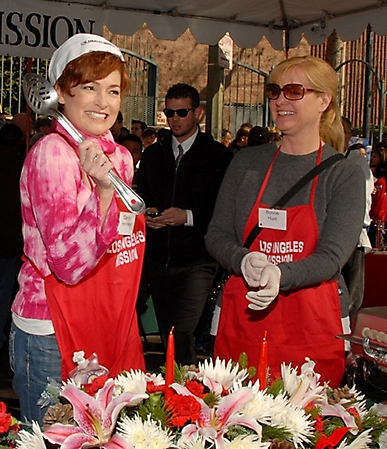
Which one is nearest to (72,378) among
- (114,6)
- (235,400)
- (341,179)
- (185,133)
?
(235,400)

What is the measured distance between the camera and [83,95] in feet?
7.00

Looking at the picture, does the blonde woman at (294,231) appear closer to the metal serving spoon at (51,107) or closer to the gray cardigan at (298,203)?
the gray cardigan at (298,203)

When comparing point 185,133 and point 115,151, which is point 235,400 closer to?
point 115,151

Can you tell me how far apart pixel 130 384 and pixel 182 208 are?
321cm

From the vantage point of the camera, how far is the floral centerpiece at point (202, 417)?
1303mm

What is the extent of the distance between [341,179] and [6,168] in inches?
138

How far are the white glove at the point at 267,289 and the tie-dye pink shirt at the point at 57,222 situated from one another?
449 mm

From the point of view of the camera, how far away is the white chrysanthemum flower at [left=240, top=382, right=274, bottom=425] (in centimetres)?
137

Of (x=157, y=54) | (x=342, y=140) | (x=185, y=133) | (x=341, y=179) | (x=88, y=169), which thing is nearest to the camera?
(x=88, y=169)

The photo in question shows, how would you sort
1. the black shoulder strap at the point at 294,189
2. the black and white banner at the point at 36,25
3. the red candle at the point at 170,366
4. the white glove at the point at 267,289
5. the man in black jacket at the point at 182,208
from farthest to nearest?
1. the black and white banner at the point at 36,25
2. the man in black jacket at the point at 182,208
3. the black shoulder strap at the point at 294,189
4. the white glove at the point at 267,289
5. the red candle at the point at 170,366

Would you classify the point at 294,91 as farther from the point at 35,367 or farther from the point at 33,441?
the point at 33,441

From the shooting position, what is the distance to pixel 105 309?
2.15 m

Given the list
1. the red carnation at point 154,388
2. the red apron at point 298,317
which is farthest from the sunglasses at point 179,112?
the red carnation at point 154,388

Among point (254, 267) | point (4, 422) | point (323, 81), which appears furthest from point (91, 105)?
point (4, 422)
